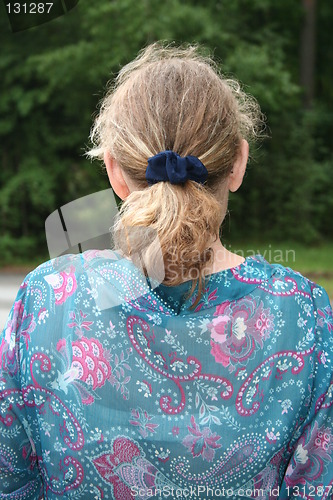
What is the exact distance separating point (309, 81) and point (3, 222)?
7490 millimetres

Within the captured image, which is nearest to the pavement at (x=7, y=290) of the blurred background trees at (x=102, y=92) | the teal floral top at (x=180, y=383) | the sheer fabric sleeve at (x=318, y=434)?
the blurred background trees at (x=102, y=92)

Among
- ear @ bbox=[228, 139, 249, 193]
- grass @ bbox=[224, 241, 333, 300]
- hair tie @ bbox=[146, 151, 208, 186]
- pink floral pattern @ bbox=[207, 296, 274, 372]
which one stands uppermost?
hair tie @ bbox=[146, 151, 208, 186]

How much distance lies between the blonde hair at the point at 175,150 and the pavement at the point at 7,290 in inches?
185

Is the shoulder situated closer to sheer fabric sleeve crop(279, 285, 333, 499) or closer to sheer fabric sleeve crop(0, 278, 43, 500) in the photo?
sheer fabric sleeve crop(279, 285, 333, 499)

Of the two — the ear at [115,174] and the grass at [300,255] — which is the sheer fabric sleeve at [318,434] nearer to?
the ear at [115,174]

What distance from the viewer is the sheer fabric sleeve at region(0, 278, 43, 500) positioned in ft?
4.07

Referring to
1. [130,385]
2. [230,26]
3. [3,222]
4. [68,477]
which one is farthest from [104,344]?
[230,26]

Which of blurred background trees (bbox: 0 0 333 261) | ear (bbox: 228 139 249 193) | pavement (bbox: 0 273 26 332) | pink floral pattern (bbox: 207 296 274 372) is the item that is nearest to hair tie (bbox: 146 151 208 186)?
ear (bbox: 228 139 249 193)

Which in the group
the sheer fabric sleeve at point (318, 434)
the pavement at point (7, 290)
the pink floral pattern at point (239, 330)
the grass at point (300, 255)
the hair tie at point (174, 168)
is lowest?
the grass at point (300, 255)

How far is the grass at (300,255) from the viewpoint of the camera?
9.27 meters

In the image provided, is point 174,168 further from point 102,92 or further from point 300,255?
point 300,255

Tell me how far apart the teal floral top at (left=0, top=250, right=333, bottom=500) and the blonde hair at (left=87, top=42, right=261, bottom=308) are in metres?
0.07

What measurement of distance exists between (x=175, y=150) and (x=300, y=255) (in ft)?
33.9

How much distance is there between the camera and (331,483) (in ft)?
4.05
